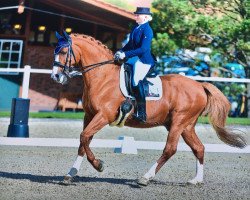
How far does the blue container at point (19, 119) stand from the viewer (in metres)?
11.5

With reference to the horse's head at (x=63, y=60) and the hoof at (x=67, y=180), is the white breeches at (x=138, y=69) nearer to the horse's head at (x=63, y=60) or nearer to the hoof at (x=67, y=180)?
the horse's head at (x=63, y=60)

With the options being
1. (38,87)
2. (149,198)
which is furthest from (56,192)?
(38,87)

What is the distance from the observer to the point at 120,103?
307 inches

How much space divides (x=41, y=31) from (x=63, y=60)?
13891 mm

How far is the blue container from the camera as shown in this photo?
451 inches

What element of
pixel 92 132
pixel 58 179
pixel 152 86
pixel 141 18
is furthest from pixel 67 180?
pixel 141 18

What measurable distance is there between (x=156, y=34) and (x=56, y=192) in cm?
1291

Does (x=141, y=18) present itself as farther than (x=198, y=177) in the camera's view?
Yes

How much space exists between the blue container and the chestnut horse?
3.81m

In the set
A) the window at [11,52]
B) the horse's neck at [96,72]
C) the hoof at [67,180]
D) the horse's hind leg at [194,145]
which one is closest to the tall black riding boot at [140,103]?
the horse's neck at [96,72]

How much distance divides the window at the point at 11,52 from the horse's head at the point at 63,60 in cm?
1310

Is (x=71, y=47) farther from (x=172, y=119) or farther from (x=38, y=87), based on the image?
(x=38, y=87)

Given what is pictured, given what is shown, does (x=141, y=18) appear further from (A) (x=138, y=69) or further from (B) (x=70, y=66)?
(B) (x=70, y=66)

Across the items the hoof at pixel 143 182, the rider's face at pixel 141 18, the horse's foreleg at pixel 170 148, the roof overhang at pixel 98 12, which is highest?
the rider's face at pixel 141 18
